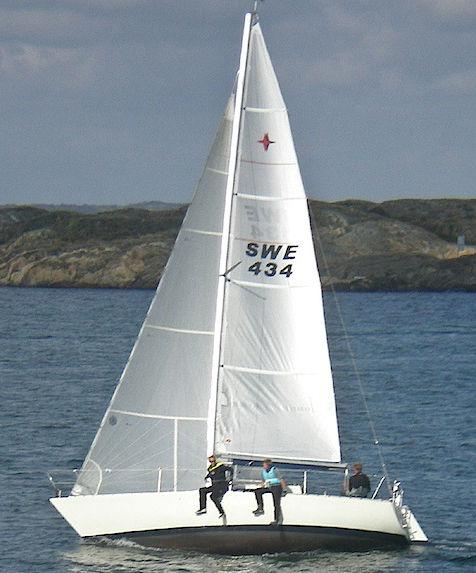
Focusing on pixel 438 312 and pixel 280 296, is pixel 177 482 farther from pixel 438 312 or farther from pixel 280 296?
pixel 438 312

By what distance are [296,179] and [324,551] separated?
21.6 feet

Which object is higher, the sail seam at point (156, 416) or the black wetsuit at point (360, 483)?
the sail seam at point (156, 416)

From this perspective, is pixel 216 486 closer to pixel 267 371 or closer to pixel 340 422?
pixel 267 371

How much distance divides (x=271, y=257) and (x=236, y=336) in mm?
1556

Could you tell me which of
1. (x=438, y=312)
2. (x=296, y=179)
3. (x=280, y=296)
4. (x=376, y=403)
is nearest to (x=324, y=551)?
(x=280, y=296)

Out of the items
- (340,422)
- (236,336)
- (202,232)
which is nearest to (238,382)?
(236,336)

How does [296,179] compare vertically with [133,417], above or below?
above

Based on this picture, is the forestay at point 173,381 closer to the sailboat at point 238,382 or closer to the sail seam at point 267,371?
the sailboat at point 238,382

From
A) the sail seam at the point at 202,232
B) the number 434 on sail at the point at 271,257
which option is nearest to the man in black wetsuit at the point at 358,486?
the number 434 on sail at the point at 271,257

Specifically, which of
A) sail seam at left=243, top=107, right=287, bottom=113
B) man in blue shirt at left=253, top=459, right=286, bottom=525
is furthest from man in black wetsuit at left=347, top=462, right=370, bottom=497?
sail seam at left=243, top=107, right=287, bottom=113

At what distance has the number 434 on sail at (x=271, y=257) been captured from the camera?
28812 mm

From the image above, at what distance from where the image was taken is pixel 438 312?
430ft

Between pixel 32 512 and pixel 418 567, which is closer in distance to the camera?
pixel 418 567

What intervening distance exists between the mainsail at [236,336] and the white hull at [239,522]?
2.55 ft
